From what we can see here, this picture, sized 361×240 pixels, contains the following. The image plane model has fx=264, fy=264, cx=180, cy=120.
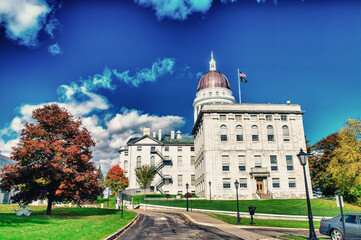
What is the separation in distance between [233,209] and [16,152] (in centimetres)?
2362

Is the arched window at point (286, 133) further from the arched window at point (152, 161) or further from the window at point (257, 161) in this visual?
the arched window at point (152, 161)

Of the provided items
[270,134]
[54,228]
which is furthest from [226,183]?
[54,228]

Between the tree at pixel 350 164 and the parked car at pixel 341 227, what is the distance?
29.3 metres

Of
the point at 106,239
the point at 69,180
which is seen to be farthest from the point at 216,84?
the point at 106,239

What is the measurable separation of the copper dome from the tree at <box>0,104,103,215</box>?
5415 centimetres

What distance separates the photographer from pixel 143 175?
203 feet

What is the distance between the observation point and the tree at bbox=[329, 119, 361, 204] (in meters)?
38.8

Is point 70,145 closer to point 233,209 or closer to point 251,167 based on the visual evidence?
point 233,209

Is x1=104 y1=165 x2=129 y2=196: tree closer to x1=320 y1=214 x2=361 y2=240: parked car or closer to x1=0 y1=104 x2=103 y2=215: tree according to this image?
x1=0 y1=104 x2=103 y2=215: tree

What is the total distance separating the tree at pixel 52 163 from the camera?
82.2 ft

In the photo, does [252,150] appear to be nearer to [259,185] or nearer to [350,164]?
[259,185]

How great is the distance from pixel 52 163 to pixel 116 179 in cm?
5227

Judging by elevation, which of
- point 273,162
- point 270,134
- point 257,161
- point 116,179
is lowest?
point 116,179

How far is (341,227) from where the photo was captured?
525 inches
